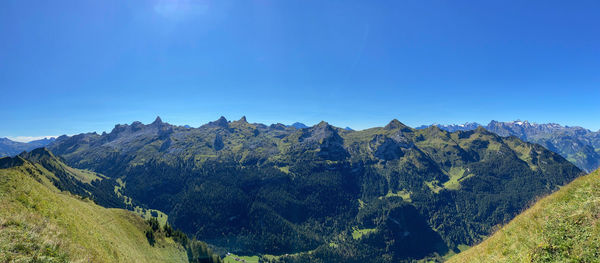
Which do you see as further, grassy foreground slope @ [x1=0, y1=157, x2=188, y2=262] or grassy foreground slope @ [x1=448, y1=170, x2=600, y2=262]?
grassy foreground slope @ [x1=0, y1=157, x2=188, y2=262]

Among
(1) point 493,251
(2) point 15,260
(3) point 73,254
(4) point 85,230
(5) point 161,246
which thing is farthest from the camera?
(5) point 161,246

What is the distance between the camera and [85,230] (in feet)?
128

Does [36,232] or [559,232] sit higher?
[559,232]

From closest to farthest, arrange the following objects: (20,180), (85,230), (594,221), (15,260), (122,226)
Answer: (594,221) < (15,260) < (20,180) < (85,230) < (122,226)

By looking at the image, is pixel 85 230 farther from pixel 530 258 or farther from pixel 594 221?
pixel 594 221

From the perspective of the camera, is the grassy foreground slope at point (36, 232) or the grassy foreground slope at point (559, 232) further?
the grassy foreground slope at point (36, 232)

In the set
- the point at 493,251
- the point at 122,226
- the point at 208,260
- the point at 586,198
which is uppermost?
the point at 586,198

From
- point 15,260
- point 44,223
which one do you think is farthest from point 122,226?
point 15,260

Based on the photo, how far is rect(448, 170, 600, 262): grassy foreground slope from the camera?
1616cm

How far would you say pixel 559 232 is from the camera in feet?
59.6

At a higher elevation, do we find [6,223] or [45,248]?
[6,223]

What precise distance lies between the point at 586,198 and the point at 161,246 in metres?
105

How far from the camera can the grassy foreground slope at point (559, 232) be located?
16156 mm

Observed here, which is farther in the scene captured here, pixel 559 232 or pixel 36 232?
pixel 36 232
